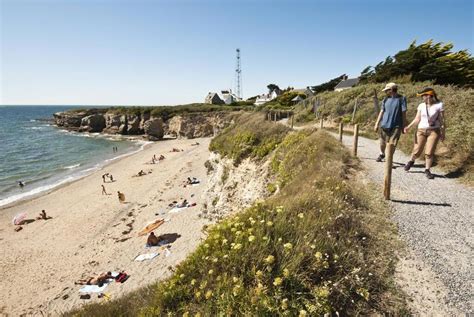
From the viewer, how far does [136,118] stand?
2249 inches

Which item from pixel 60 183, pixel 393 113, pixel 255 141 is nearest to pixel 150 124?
pixel 60 183

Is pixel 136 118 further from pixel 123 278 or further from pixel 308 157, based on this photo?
pixel 308 157

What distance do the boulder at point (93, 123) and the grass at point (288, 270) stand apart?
67.4 metres

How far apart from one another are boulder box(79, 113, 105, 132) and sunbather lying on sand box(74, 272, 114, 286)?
59669mm

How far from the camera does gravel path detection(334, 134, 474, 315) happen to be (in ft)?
10.2

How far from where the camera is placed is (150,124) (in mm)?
53594

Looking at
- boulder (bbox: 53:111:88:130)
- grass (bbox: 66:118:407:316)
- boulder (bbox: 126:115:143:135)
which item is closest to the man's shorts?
grass (bbox: 66:118:407:316)

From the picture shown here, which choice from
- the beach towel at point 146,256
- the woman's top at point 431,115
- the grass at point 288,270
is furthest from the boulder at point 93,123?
the woman's top at point 431,115

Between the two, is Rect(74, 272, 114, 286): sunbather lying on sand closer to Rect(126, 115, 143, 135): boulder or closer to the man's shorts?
the man's shorts

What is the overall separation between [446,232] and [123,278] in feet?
37.5

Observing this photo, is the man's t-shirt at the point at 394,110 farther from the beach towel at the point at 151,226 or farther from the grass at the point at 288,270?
the beach towel at the point at 151,226

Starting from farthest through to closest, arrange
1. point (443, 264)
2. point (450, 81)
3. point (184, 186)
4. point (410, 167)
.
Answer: point (184, 186), point (450, 81), point (410, 167), point (443, 264)

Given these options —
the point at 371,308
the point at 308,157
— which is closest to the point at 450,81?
the point at 308,157

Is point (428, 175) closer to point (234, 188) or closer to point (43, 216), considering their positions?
point (234, 188)
